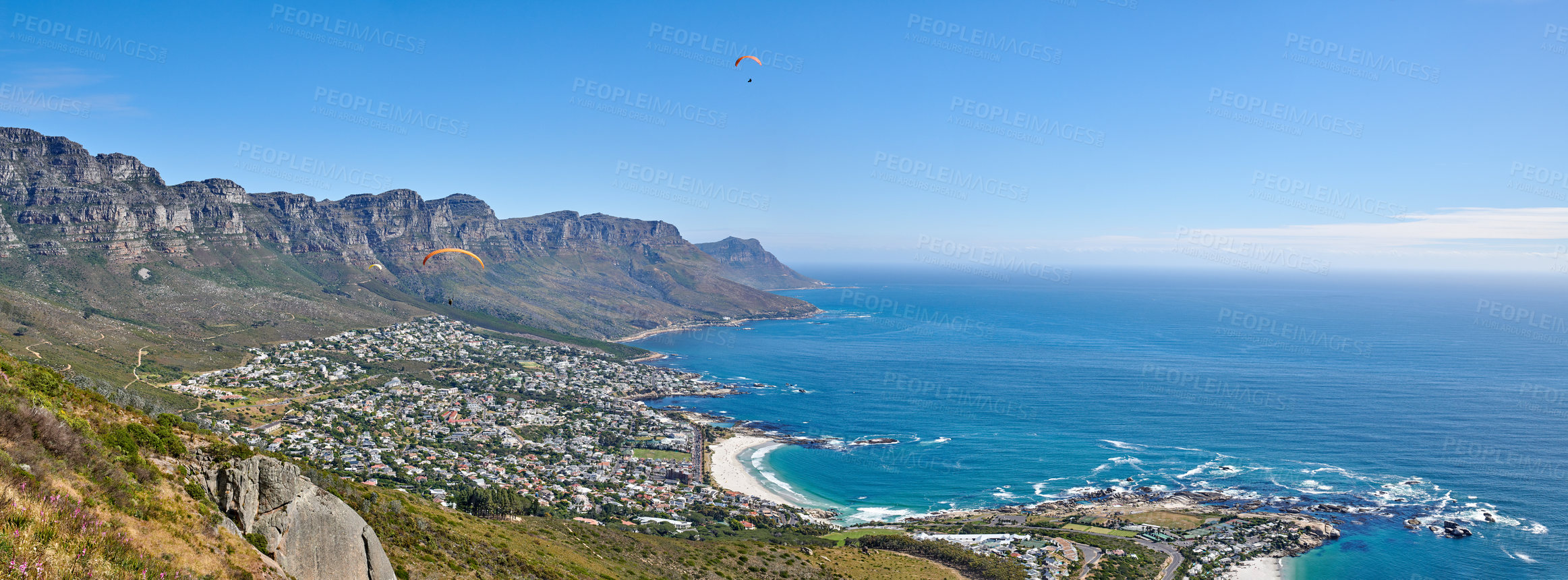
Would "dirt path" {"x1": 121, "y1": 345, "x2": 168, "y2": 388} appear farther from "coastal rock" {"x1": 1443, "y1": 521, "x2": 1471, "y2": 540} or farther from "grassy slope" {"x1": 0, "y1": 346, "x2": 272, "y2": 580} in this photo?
"coastal rock" {"x1": 1443, "y1": 521, "x2": 1471, "y2": 540}

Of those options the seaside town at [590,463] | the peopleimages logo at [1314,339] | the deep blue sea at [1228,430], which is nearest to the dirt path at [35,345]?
the seaside town at [590,463]

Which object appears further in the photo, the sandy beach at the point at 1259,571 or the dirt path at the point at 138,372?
the dirt path at the point at 138,372

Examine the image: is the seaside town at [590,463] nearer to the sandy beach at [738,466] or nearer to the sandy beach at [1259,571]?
the sandy beach at [738,466]

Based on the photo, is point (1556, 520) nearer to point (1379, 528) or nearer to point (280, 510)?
point (1379, 528)

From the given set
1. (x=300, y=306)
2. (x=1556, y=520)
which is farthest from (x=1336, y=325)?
(x=300, y=306)

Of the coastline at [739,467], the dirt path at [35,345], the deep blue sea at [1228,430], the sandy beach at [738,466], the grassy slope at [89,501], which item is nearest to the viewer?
the grassy slope at [89,501]

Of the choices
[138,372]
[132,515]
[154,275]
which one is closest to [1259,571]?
[132,515]

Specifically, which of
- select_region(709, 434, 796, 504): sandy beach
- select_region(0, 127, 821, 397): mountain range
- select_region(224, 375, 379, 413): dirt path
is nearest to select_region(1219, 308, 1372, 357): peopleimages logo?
select_region(709, 434, 796, 504): sandy beach
